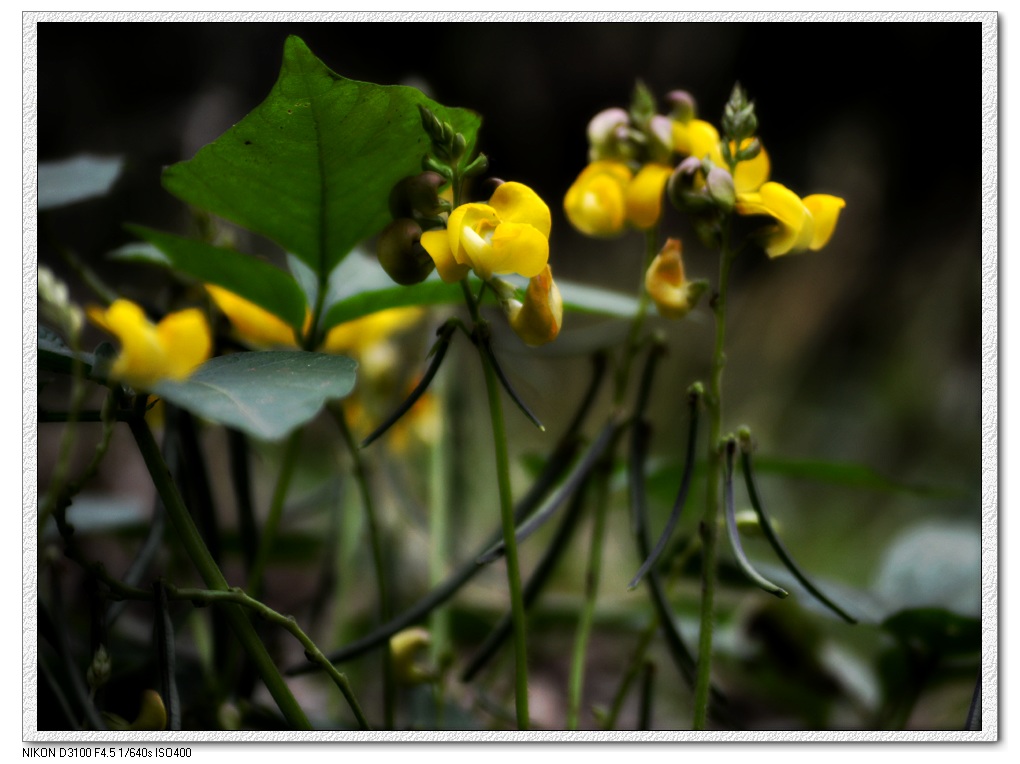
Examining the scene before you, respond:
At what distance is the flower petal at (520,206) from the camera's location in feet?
1.30

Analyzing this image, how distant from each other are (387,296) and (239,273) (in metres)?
0.09

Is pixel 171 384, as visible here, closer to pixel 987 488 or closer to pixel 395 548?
pixel 987 488

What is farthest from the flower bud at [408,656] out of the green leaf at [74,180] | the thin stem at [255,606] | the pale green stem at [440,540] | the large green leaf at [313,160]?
the green leaf at [74,180]

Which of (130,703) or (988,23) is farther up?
(988,23)

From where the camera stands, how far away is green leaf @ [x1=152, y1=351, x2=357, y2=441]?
0.31 meters

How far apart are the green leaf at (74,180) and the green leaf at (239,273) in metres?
0.08

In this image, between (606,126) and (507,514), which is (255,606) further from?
(606,126)

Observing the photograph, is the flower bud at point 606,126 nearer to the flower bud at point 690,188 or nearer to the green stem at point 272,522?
the flower bud at point 690,188

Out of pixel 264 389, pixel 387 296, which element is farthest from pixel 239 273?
pixel 264 389
